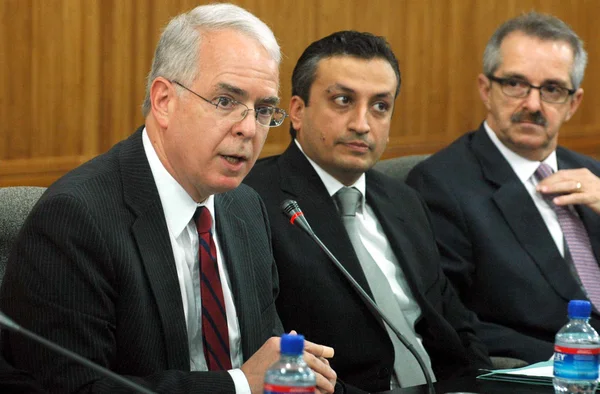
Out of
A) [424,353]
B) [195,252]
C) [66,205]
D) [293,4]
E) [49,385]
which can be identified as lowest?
[424,353]

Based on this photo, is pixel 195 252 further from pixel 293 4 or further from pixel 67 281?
pixel 293 4

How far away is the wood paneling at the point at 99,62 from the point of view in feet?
10.3

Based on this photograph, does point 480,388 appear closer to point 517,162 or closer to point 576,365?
point 576,365

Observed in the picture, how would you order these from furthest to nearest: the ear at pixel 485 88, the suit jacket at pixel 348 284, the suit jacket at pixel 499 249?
1. the ear at pixel 485 88
2. the suit jacket at pixel 499 249
3. the suit jacket at pixel 348 284

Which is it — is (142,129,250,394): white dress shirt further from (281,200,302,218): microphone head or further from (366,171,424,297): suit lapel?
(366,171,424,297): suit lapel

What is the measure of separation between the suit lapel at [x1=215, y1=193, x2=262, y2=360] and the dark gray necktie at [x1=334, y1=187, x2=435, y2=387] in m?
0.63

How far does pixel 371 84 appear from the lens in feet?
10.4

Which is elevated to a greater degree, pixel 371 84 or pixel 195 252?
pixel 371 84

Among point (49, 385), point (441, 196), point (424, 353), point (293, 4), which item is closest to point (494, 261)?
point (441, 196)

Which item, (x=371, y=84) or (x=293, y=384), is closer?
(x=293, y=384)

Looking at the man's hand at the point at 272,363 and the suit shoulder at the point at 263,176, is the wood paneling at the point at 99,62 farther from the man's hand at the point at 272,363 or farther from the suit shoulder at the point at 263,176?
the man's hand at the point at 272,363

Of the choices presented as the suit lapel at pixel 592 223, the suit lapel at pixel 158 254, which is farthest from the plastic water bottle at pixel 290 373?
the suit lapel at pixel 592 223

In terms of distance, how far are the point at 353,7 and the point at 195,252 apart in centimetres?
209

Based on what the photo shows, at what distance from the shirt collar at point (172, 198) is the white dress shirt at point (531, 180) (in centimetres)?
172
